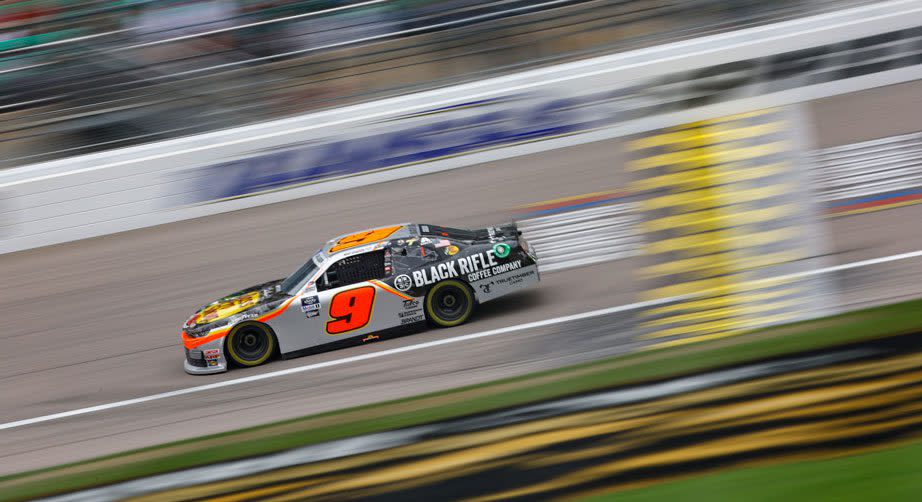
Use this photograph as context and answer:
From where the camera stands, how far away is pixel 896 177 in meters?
9.67

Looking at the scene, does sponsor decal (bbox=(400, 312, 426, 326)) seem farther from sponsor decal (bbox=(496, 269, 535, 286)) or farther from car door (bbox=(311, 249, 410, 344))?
sponsor decal (bbox=(496, 269, 535, 286))

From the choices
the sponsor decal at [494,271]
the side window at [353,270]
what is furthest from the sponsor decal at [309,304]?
the sponsor decal at [494,271]

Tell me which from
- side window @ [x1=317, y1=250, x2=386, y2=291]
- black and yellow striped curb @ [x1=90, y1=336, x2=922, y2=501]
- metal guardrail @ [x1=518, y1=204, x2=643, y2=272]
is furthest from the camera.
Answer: metal guardrail @ [x1=518, y1=204, x2=643, y2=272]

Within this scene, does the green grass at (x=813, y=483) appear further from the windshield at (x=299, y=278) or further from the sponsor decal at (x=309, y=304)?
the windshield at (x=299, y=278)

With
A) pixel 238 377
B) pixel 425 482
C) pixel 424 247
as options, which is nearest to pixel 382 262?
pixel 424 247

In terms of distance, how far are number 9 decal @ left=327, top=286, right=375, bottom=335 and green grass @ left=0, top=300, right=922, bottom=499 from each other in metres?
2.61

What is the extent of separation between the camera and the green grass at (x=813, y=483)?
3.23 meters

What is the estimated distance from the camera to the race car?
25.5 feet

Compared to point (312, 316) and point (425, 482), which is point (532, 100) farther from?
point (425, 482)

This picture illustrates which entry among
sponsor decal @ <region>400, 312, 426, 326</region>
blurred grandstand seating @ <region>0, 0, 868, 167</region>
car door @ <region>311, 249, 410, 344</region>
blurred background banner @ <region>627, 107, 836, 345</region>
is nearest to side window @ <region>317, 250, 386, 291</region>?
car door @ <region>311, 249, 410, 344</region>

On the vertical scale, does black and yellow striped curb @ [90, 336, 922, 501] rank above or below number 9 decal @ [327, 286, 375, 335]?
below

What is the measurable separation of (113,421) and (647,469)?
17.2 feet

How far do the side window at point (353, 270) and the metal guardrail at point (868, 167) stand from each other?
4.82 meters

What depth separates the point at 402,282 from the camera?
773cm
